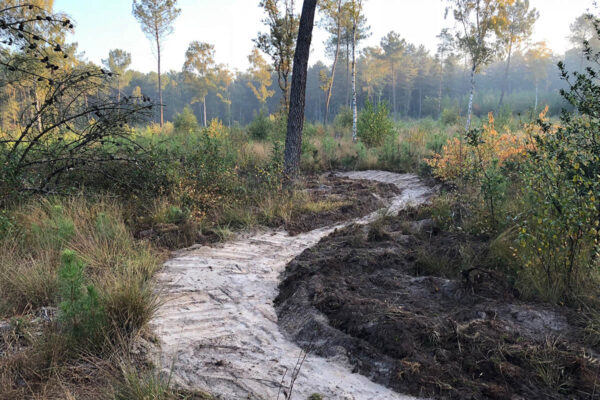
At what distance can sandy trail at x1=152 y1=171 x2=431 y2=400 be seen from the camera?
210 centimetres

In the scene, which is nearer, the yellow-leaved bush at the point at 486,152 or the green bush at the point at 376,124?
the yellow-leaved bush at the point at 486,152

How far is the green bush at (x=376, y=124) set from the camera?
12.7 metres

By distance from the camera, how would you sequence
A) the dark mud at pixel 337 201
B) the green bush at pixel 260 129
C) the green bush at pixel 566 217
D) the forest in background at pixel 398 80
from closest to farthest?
the green bush at pixel 566 217 → the dark mud at pixel 337 201 → the green bush at pixel 260 129 → the forest in background at pixel 398 80

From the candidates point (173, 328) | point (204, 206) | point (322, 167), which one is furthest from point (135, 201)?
point (322, 167)

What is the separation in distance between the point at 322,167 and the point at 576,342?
9104 millimetres

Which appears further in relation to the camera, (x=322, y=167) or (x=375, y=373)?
(x=322, y=167)

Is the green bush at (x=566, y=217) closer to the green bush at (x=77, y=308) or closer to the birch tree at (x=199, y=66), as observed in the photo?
the green bush at (x=77, y=308)

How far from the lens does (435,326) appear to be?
8.41ft

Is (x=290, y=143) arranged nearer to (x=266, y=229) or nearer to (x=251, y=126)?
(x=266, y=229)

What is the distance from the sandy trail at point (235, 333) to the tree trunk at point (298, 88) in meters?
3.37

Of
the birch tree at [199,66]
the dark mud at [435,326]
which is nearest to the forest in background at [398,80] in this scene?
the birch tree at [199,66]

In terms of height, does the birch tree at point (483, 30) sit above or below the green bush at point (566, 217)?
above

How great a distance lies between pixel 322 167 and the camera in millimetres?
11211

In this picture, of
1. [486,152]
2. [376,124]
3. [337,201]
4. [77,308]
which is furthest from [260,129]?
[77,308]
